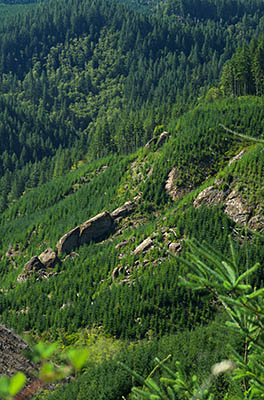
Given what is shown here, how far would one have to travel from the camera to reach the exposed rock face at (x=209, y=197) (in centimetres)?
5922

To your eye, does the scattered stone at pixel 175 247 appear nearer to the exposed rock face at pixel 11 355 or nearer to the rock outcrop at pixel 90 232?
the rock outcrop at pixel 90 232

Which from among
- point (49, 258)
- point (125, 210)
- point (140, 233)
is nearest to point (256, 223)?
point (140, 233)

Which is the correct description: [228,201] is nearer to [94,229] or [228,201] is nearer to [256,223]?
[256,223]

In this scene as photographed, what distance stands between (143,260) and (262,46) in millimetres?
55457

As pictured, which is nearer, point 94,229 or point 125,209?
point 94,229

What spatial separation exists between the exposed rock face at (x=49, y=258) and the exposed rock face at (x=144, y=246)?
47.3 ft

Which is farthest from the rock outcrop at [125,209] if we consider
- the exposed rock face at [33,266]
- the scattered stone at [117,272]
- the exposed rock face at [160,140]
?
the exposed rock face at [160,140]

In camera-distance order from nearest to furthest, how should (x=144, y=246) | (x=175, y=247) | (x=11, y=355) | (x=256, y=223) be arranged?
1. (x=11, y=355)
2. (x=256, y=223)
3. (x=175, y=247)
4. (x=144, y=246)

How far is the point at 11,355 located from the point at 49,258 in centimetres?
2869

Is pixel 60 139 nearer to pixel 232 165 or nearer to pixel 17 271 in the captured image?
pixel 17 271

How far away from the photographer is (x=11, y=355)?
40.4 meters

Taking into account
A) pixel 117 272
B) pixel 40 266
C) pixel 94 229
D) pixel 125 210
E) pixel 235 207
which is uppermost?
pixel 235 207

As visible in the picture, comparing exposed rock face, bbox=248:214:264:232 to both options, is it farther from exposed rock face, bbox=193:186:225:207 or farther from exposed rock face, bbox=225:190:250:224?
exposed rock face, bbox=193:186:225:207

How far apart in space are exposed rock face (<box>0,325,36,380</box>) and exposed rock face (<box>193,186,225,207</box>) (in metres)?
27.8
